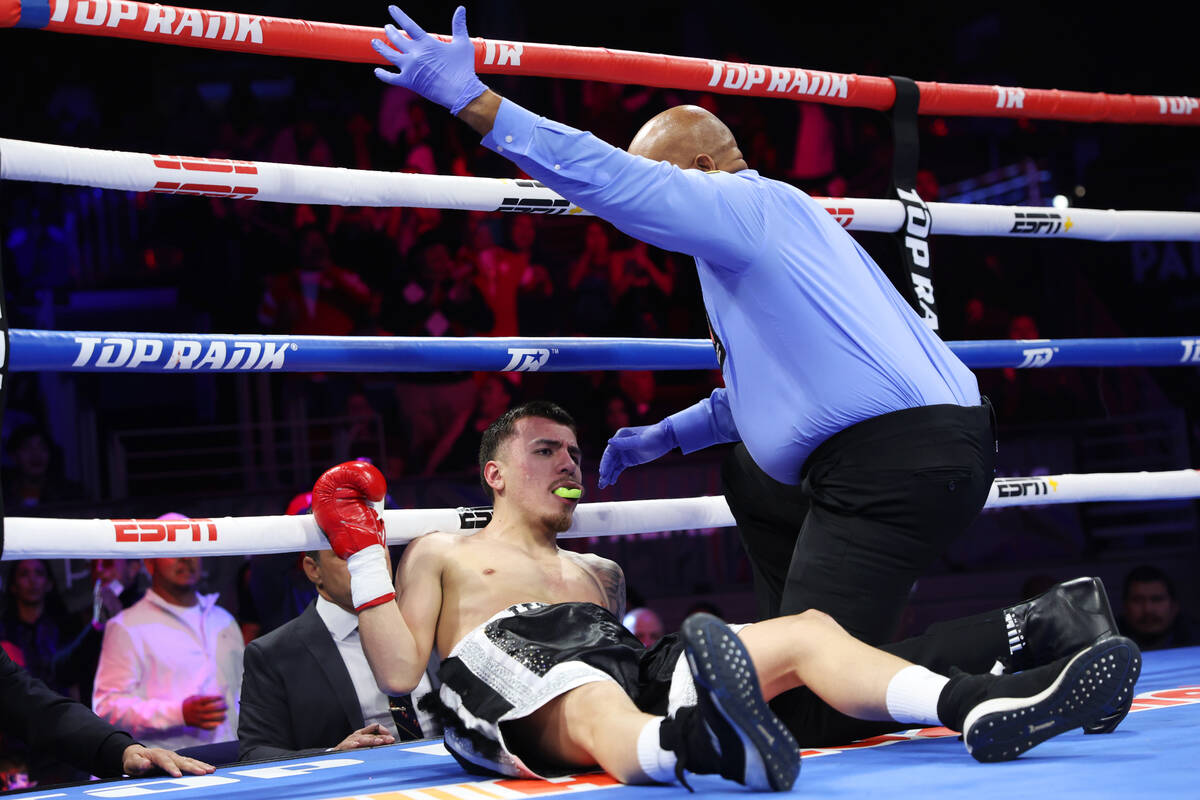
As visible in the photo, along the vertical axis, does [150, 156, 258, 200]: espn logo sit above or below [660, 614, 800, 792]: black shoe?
above

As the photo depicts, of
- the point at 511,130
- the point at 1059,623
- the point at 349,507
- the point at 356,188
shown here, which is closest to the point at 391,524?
the point at 349,507

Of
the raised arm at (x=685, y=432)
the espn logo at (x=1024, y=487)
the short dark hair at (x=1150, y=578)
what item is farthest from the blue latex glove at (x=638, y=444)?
the short dark hair at (x=1150, y=578)

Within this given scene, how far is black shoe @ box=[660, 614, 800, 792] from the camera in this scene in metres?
1.29

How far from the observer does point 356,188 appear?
197cm

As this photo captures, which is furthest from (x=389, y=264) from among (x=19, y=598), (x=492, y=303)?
(x=19, y=598)

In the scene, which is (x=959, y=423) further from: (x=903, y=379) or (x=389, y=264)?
(x=389, y=264)

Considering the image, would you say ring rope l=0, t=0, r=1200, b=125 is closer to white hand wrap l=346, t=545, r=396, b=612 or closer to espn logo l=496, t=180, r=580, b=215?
espn logo l=496, t=180, r=580, b=215

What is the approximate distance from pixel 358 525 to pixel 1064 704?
3.38ft

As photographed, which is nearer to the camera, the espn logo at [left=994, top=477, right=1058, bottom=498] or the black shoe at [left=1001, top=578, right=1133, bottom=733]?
the black shoe at [left=1001, top=578, right=1133, bottom=733]

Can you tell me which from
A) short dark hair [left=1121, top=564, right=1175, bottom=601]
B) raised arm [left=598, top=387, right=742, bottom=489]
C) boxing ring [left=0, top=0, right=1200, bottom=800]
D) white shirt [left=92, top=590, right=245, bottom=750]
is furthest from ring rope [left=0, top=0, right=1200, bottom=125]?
white shirt [left=92, top=590, right=245, bottom=750]

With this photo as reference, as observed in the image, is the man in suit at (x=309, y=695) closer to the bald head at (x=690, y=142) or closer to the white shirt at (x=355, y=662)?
the white shirt at (x=355, y=662)

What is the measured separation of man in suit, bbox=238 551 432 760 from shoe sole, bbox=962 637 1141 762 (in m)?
1.37

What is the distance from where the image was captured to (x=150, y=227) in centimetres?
563

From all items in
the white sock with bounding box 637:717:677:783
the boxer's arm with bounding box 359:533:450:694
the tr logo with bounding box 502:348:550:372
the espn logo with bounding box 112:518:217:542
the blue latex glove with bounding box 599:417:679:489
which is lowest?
the white sock with bounding box 637:717:677:783
